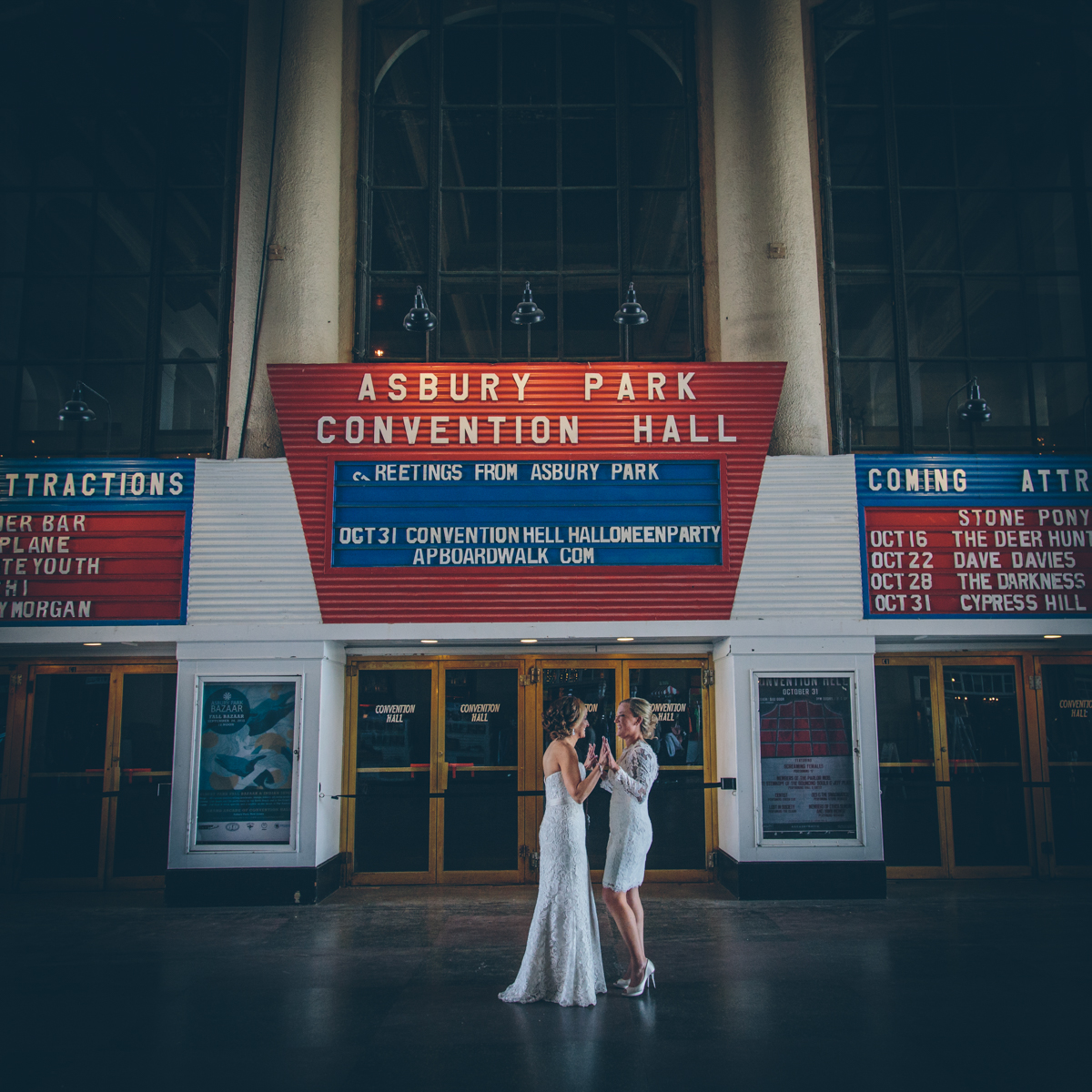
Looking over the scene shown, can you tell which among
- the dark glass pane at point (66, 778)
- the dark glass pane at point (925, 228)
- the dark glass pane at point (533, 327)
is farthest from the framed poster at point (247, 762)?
the dark glass pane at point (925, 228)

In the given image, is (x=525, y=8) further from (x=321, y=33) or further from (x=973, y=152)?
(x=973, y=152)

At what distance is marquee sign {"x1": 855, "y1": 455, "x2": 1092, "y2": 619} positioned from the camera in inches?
354

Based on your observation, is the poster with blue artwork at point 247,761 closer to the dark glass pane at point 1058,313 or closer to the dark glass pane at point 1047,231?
the dark glass pane at point 1058,313

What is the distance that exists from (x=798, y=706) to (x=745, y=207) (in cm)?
568

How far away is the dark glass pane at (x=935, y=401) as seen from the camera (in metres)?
10.6

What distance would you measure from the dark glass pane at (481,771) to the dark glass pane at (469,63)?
728 centimetres

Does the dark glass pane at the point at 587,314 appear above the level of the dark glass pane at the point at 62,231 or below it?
below

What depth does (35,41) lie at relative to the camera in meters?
10.6

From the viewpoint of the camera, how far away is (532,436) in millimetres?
9062

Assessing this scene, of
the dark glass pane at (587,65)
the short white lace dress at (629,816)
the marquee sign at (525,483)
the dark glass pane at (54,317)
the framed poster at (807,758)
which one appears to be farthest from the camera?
the dark glass pane at (587,65)

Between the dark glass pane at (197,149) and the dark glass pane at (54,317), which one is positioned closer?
the dark glass pane at (54,317)

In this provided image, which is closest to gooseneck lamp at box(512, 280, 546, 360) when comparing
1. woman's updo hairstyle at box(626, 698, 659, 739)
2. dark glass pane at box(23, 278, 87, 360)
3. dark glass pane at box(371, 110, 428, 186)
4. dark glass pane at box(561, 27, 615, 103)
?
dark glass pane at box(371, 110, 428, 186)

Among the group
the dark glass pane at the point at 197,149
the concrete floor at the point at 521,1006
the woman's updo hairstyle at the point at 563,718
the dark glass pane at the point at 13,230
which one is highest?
the dark glass pane at the point at 197,149

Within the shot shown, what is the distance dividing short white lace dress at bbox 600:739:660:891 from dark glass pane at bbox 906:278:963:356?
6.93 m
